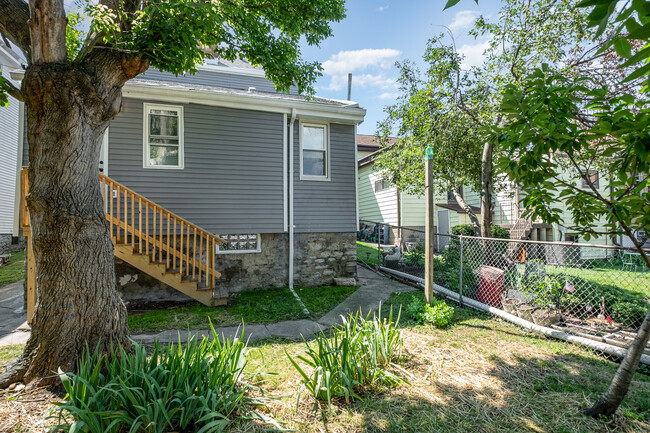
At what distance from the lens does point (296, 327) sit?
16.4 ft

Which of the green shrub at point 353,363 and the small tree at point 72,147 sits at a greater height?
the small tree at point 72,147

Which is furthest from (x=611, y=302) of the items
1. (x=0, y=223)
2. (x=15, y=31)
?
(x=0, y=223)

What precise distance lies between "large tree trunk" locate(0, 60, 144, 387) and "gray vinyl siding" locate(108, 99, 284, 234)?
3.64m

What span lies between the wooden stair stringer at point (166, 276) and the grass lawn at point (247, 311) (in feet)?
0.61

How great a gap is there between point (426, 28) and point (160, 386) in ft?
28.8

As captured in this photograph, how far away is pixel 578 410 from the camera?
2658 mm

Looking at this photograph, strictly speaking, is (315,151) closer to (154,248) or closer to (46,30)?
(154,248)

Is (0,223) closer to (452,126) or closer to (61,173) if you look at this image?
(61,173)

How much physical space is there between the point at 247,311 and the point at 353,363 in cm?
333

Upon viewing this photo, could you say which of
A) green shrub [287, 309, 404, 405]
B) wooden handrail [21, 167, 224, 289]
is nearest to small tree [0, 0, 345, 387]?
green shrub [287, 309, 404, 405]

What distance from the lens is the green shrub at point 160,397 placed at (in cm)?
215

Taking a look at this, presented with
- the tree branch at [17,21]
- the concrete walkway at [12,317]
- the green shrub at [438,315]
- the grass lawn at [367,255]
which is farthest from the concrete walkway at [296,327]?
the tree branch at [17,21]

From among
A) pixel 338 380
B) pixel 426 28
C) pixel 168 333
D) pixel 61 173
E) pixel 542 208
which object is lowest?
pixel 168 333

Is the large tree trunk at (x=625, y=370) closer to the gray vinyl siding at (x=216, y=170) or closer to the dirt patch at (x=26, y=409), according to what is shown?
the dirt patch at (x=26, y=409)
